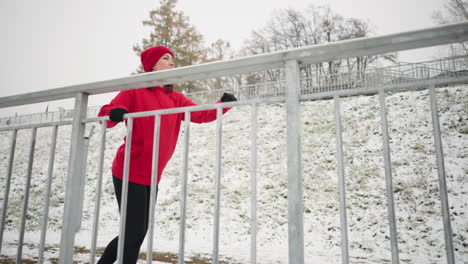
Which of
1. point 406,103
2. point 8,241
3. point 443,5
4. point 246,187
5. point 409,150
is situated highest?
point 443,5

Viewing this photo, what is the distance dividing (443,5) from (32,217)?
17956mm

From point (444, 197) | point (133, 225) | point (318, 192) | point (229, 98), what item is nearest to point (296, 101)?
point (229, 98)

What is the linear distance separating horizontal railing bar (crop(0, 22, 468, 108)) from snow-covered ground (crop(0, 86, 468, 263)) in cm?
318

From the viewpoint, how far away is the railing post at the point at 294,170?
113 cm

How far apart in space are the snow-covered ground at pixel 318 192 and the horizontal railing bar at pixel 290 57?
318 centimetres

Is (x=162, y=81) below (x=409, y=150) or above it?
below

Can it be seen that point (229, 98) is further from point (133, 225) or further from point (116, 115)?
point (133, 225)

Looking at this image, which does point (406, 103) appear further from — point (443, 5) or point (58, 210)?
point (58, 210)

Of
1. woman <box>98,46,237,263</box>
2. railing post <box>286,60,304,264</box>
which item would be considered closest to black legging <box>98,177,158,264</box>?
woman <box>98,46,237,263</box>

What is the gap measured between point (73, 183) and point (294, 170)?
1.30 metres

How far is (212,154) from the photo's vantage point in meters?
9.38

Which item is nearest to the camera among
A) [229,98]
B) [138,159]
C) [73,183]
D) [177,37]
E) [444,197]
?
[444,197]

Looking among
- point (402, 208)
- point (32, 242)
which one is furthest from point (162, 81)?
point (402, 208)

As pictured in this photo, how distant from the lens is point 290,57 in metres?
1.25
